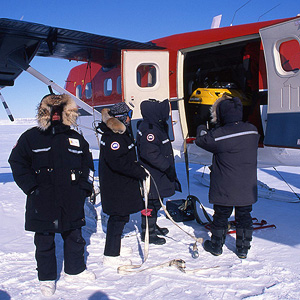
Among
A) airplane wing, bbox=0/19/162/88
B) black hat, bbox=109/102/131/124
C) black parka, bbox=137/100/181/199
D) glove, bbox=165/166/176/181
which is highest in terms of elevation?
airplane wing, bbox=0/19/162/88

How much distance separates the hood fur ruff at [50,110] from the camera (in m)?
2.79

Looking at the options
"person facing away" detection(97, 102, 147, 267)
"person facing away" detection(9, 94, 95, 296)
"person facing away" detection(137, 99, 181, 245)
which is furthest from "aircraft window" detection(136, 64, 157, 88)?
"person facing away" detection(9, 94, 95, 296)

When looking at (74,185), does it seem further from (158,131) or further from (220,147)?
(220,147)

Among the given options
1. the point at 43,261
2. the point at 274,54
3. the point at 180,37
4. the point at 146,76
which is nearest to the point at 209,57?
the point at 180,37

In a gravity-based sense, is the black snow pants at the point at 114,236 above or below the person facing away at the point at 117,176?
below

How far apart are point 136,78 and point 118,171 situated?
2855 mm

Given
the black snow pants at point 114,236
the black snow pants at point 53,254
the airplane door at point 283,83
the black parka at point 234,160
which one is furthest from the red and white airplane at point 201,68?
the black snow pants at point 53,254

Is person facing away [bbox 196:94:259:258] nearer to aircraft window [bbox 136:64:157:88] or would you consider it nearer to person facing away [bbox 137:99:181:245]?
person facing away [bbox 137:99:181:245]

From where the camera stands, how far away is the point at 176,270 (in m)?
3.24

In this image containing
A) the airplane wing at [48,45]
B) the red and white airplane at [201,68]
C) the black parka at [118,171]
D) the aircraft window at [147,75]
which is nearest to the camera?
the black parka at [118,171]

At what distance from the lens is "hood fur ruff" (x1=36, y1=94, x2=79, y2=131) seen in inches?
110

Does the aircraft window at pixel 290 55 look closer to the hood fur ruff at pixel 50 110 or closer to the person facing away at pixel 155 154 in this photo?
the person facing away at pixel 155 154

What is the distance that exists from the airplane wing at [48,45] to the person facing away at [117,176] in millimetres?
2964

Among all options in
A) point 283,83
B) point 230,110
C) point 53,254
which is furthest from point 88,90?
point 53,254
